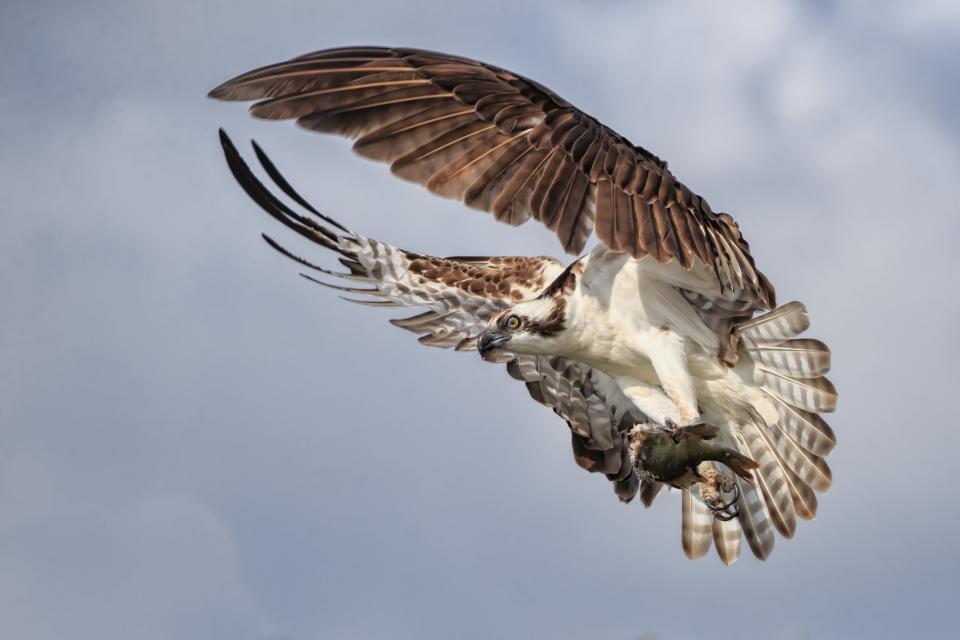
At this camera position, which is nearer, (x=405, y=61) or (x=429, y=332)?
(x=405, y=61)

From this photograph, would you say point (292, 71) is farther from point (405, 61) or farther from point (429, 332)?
point (429, 332)

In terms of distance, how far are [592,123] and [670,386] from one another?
7.26ft

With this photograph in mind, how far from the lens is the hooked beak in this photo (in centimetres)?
1044

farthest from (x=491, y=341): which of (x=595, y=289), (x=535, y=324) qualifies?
(x=595, y=289)

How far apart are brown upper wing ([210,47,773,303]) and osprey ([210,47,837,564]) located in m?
0.01

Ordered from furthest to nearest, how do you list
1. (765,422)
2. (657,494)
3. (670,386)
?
(657,494) → (765,422) → (670,386)

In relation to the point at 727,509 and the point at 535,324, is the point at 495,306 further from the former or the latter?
the point at 727,509

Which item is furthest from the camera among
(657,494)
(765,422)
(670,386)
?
(657,494)

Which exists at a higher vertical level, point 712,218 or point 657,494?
point 712,218

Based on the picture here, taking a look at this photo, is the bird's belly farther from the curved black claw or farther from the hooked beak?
the curved black claw

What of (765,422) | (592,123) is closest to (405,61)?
(592,123)

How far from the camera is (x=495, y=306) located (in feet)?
37.9

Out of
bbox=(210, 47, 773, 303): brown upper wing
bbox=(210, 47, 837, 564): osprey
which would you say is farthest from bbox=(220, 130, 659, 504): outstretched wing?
bbox=(210, 47, 773, 303): brown upper wing

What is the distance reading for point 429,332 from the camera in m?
11.9
